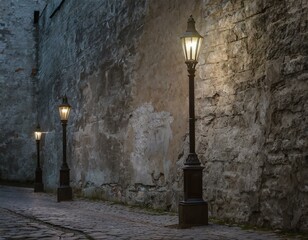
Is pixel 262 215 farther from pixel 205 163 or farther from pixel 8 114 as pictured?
pixel 8 114

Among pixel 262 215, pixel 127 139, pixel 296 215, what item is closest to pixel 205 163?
pixel 262 215

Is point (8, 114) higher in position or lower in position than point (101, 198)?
higher

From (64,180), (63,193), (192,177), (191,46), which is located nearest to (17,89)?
(64,180)

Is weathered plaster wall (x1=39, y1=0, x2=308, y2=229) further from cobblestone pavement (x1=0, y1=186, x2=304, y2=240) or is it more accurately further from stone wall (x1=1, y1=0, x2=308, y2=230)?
cobblestone pavement (x1=0, y1=186, x2=304, y2=240)

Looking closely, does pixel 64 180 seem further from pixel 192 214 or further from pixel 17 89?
pixel 17 89

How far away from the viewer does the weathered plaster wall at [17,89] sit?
20.6m

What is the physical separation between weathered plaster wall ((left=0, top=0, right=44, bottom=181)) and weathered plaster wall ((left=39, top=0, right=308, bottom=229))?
7.15 meters

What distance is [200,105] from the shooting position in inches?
300

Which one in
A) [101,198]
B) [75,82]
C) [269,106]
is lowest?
[101,198]

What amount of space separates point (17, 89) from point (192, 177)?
15835 millimetres

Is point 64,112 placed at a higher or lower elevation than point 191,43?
lower

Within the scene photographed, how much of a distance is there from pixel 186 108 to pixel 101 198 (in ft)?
14.6

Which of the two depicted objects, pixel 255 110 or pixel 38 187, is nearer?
pixel 255 110

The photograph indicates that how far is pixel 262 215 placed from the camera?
6.16 meters
